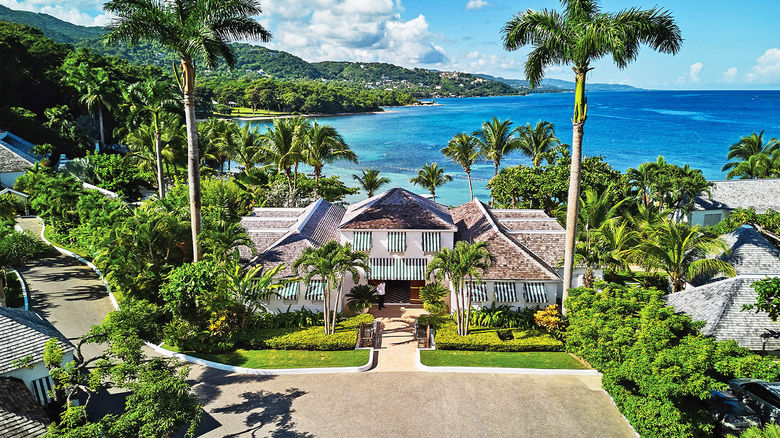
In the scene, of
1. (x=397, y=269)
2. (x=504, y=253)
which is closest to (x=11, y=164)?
(x=397, y=269)

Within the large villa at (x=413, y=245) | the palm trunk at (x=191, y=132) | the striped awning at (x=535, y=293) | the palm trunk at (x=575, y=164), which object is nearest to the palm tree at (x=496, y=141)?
the large villa at (x=413, y=245)

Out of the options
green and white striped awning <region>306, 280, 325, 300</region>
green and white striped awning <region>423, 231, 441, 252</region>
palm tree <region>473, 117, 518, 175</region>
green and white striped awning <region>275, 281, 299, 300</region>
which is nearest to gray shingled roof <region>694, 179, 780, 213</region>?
palm tree <region>473, 117, 518, 175</region>

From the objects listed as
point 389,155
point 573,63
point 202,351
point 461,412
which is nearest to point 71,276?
point 202,351

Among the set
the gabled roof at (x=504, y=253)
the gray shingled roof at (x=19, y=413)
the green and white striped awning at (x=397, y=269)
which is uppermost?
the gabled roof at (x=504, y=253)

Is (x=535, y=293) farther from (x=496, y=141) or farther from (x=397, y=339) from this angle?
(x=496, y=141)

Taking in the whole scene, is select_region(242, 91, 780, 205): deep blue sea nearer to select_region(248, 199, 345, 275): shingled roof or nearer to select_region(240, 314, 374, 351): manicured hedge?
select_region(248, 199, 345, 275): shingled roof

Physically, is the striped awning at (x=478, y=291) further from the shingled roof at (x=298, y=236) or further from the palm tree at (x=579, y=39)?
the shingled roof at (x=298, y=236)
